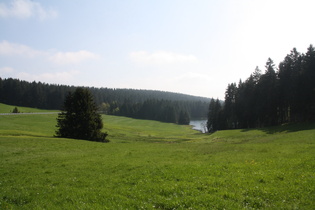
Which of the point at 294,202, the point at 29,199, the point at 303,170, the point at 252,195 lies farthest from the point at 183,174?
the point at 29,199

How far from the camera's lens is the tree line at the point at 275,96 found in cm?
5575

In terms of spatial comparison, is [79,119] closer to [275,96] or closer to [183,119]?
[275,96]

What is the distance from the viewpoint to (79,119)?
4569cm

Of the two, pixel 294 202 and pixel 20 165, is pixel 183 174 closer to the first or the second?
pixel 294 202

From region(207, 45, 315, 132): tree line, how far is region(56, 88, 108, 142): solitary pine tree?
5456cm

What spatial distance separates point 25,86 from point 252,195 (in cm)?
18484

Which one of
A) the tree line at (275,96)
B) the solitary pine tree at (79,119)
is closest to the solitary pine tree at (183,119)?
the tree line at (275,96)

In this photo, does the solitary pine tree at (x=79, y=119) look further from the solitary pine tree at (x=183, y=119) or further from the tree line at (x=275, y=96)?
the solitary pine tree at (x=183, y=119)

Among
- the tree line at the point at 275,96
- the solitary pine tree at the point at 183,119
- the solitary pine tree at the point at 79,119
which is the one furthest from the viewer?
the solitary pine tree at the point at 183,119

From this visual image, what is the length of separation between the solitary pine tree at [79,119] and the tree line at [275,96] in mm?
54562

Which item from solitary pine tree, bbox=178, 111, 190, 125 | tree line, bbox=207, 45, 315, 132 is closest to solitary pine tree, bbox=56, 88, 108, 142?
tree line, bbox=207, 45, 315, 132

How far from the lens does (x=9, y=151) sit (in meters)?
25.1

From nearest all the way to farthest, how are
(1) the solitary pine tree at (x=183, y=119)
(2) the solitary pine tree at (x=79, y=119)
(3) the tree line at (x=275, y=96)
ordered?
(2) the solitary pine tree at (x=79, y=119)
(3) the tree line at (x=275, y=96)
(1) the solitary pine tree at (x=183, y=119)

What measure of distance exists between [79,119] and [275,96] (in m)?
58.5
